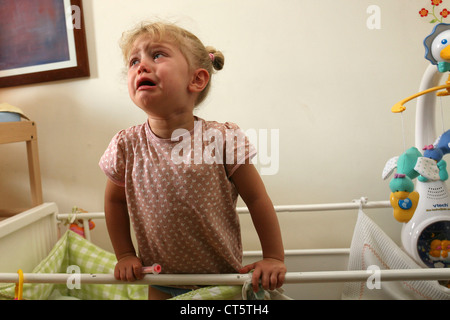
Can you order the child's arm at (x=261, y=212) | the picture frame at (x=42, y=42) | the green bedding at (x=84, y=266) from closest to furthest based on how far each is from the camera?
the child's arm at (x=261, y=212) < the green bedding at (x=84, y=266) < the picture frame at (x=42, y=42)

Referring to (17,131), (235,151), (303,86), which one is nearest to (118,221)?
(235,151)

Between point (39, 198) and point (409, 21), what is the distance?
4.12 ft

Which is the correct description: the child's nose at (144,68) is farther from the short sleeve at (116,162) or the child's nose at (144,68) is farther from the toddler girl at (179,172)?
the short sleeve at (116,162)

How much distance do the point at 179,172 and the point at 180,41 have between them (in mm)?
246

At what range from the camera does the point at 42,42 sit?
1.27 metres

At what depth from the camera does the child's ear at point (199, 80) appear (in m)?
0.71

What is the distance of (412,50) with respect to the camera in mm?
1116

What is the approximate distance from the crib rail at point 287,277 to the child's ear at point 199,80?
34 cm

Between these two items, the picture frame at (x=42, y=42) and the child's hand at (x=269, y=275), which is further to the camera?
the picture frame at (x=42, y=42)

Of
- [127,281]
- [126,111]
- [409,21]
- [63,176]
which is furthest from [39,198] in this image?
[409,21]

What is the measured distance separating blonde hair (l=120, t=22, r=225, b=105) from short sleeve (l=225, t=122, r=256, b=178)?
147 millimetres

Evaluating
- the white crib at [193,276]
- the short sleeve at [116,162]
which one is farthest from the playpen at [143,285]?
the short sleeve at [116,162]

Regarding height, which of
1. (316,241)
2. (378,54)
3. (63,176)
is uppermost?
(378,54)

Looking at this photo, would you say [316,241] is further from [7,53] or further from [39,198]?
[7,53]
